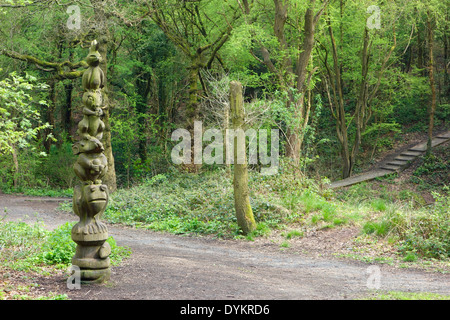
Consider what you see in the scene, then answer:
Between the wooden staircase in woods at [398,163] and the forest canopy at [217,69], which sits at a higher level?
the forest canopy at [217,69]

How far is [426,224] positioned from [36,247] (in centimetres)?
805

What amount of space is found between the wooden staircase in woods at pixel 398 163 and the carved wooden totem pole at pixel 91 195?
1539 cm

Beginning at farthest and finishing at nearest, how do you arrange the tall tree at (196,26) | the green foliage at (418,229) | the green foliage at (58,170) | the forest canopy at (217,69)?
the green foliage at (58,170) < the tall tree at (196,26) < the forest canopy at (217,69) < the green foliage at (418,229)

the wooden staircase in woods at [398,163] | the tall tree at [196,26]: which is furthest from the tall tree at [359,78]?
the tall tree at [196,26]

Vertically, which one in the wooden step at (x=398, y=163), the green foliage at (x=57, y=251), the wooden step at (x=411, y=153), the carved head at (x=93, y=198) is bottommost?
the green foliage at (x=57, y=251)

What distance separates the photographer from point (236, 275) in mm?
7406

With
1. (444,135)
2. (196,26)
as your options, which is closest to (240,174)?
(196,26)

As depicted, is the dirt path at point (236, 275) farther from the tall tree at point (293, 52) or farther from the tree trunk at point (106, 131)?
the tree trunk at point (106, 131)

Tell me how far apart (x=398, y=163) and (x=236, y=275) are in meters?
17.1

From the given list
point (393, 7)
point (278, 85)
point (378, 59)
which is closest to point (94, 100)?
point (278, 85)

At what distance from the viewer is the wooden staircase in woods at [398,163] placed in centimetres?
2113
